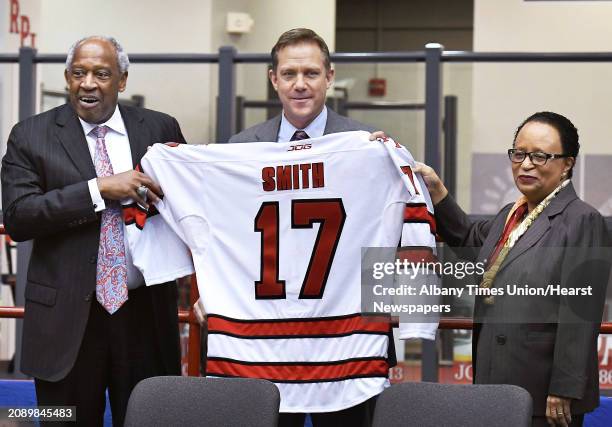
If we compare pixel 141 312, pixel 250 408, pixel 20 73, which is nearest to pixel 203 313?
pixel 141 312

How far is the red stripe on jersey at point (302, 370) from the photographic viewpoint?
3219 millimetres

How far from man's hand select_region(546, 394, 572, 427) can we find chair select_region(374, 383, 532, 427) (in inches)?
10.8

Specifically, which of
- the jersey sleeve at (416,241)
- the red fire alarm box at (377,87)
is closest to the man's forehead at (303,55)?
the jersey sleeve at (416,241)

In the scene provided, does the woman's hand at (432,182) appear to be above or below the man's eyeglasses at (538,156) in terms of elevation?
below

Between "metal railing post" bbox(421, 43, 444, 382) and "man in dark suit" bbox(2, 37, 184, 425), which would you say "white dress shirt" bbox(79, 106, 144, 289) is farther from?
"metal railing post" bbox(421, 43, 444, 382)

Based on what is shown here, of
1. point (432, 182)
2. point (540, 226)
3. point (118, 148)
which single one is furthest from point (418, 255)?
point (118, 148)

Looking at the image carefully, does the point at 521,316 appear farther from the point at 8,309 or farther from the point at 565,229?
the point at 8,309

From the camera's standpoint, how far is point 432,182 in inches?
132

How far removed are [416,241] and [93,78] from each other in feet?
3.60

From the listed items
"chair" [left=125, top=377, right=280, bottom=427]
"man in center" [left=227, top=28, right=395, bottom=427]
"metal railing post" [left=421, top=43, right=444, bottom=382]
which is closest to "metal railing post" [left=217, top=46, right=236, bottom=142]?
"metal railing post" [left=421, top=43, right=444, bottom=382]

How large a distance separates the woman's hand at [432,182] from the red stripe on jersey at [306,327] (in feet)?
1.40

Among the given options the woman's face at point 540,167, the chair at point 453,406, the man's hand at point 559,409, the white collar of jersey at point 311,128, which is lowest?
the man's hand at point 559,409

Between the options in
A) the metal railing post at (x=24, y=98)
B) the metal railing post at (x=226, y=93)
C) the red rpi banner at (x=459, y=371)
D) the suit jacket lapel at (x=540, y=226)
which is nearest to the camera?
the suit jacket lapel at (x=540, y=226)

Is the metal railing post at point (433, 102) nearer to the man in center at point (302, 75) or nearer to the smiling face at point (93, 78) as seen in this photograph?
the man in center at point (302, 75)
